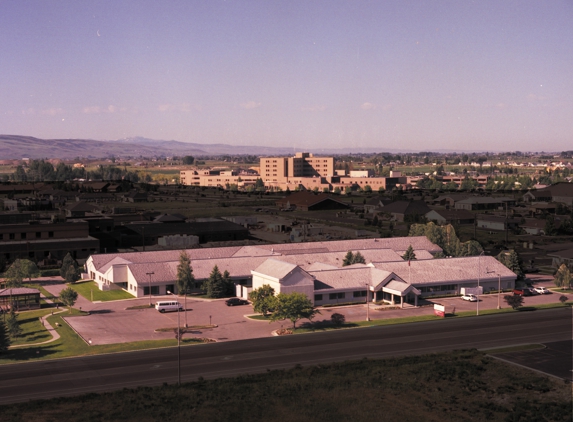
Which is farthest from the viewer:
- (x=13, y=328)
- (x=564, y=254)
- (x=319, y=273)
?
(x=564, y=254)

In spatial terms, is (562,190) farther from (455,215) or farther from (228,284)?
(228,284)

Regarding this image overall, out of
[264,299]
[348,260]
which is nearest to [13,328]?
[264,299]

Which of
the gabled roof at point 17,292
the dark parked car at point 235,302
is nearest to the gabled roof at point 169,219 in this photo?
the gabled roof at point 17,292

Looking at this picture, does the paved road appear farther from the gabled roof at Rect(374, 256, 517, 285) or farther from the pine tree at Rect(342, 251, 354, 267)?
the pine tree at Rect(342, 251, 354, 267)

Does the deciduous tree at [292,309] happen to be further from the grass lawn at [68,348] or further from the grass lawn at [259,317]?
the grass lawn at [68,348]

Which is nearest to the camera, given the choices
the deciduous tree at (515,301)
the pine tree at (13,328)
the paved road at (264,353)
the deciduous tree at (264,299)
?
the paved road at (264,353)

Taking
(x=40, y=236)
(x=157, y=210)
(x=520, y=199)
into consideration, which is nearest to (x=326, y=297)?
(x=40, y=236)
